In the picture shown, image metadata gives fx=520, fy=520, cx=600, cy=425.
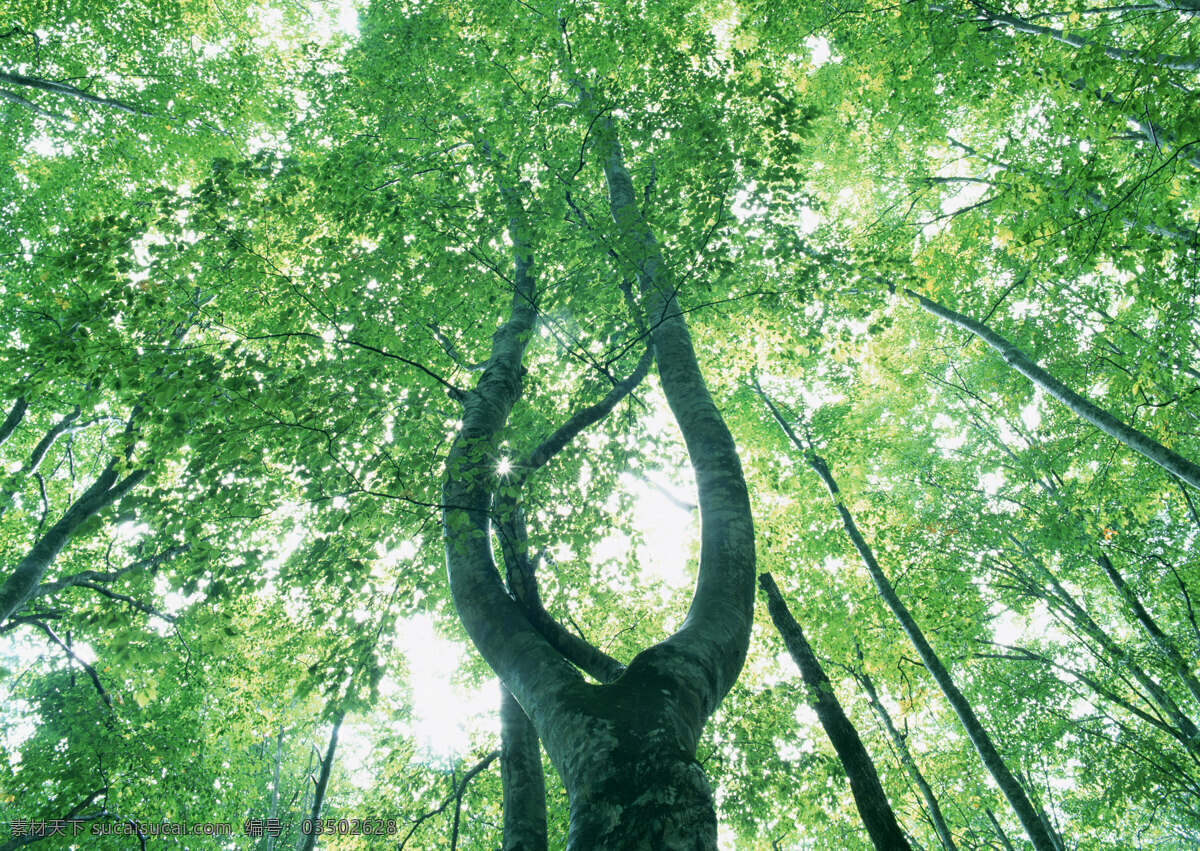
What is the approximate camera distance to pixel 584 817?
190 centimetres

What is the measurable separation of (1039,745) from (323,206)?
679 inches

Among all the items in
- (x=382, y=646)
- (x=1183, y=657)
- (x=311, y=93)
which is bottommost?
(x=382, y=646)

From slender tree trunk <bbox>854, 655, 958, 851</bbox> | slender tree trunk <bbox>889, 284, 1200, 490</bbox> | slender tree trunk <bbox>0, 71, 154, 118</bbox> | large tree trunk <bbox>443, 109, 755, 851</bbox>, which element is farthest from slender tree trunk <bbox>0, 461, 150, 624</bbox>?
slender tree trunk <bbox>854, 655, 958, 851</bbox>

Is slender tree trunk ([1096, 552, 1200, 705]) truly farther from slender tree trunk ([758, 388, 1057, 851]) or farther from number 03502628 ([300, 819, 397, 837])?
number 03502628 ([300, 819, 397, 837])

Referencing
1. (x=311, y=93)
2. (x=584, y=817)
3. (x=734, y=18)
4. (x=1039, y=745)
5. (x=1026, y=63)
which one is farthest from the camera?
(x=734, y=18)

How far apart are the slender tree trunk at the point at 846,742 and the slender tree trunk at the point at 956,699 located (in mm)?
1580

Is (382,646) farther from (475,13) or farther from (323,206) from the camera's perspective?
(475,13)

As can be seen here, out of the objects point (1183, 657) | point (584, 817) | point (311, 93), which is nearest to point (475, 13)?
point (311, 93)

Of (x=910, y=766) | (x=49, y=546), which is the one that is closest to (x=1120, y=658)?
(x=910, y=766)

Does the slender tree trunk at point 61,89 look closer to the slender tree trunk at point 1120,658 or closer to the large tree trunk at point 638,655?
the large tree trunk at point 638,655

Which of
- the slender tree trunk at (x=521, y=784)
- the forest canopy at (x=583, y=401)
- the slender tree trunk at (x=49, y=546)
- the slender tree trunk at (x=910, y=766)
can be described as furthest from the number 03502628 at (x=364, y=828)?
the slender tree trunk at (x=910, y=766)

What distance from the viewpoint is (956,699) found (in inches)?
307

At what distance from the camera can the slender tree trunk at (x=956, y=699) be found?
6953 millimetres

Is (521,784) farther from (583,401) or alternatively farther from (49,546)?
(49,546)
